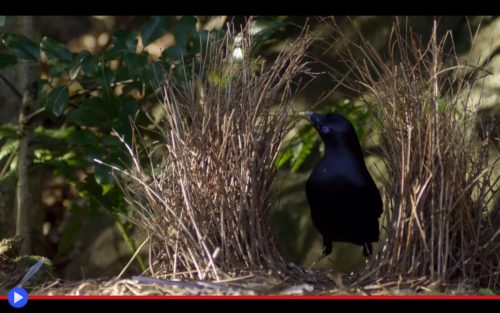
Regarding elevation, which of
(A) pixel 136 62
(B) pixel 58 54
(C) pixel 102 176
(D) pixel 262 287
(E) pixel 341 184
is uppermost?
(B) pixel 58 54

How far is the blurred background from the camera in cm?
430

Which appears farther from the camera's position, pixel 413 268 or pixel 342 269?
pixel 342 269

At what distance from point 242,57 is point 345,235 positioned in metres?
0.79

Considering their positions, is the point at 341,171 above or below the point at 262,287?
above

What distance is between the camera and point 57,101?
13.9 feet

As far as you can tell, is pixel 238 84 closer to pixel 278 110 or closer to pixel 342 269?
pixel 278 110

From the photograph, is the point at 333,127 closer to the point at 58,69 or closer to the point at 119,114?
the point at 119,114

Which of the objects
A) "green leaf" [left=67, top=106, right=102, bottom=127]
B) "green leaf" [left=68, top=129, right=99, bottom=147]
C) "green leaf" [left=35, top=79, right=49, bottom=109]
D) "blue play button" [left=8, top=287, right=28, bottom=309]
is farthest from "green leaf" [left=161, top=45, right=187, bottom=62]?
"blue play button" [left=8, top=287, right=28, bottom=309]

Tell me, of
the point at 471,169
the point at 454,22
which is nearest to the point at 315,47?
the point at 454,22

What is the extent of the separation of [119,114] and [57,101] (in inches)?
11.9

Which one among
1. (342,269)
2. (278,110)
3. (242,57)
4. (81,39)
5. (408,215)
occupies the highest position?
(81,39)

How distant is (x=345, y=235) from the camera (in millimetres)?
3570

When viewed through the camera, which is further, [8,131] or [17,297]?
[8,131]

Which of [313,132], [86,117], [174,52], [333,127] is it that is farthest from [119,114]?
[333,127]
